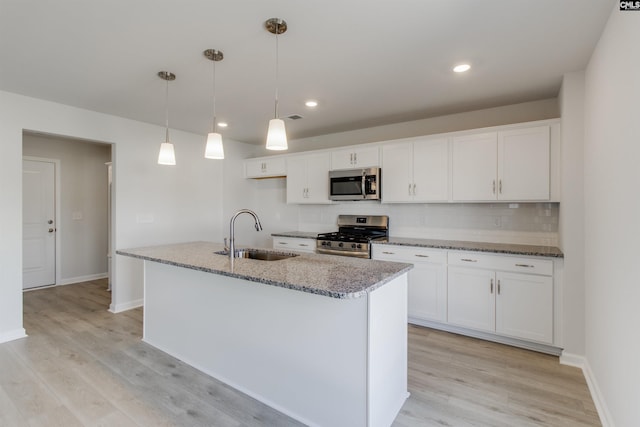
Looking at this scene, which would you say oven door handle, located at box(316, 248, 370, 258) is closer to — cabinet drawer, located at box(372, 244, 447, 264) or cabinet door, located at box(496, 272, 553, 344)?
cabinet drawer, located at box(372, 244, 447, 264)

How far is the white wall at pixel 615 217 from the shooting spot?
154 cm

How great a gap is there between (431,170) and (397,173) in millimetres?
401

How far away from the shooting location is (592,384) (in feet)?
7.42

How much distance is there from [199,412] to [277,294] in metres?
0.88

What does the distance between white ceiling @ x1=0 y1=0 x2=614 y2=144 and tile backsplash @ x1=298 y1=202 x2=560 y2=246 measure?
1.13 meters

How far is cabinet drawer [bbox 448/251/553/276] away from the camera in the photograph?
2.82 meters

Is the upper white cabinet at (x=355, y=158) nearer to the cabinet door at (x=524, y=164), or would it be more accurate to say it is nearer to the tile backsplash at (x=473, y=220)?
the tile backsplash at (x=473, y=220)

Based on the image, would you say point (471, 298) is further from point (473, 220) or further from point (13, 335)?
point (13, 335)

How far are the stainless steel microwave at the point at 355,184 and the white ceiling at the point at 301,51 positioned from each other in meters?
0.81

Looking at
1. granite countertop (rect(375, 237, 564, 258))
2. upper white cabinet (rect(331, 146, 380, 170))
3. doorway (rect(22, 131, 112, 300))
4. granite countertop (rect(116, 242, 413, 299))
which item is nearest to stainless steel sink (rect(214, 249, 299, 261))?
granite countertop (rect(116, 242, 413, 299))

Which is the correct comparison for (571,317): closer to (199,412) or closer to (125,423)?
(199,412)

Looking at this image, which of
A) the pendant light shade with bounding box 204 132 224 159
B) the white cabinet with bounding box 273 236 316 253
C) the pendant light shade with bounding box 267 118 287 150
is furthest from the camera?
the white cabinet with bounding box 273 236 316 253

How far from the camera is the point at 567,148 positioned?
270 cm

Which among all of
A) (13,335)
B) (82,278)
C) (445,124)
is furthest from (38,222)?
(445,124)
